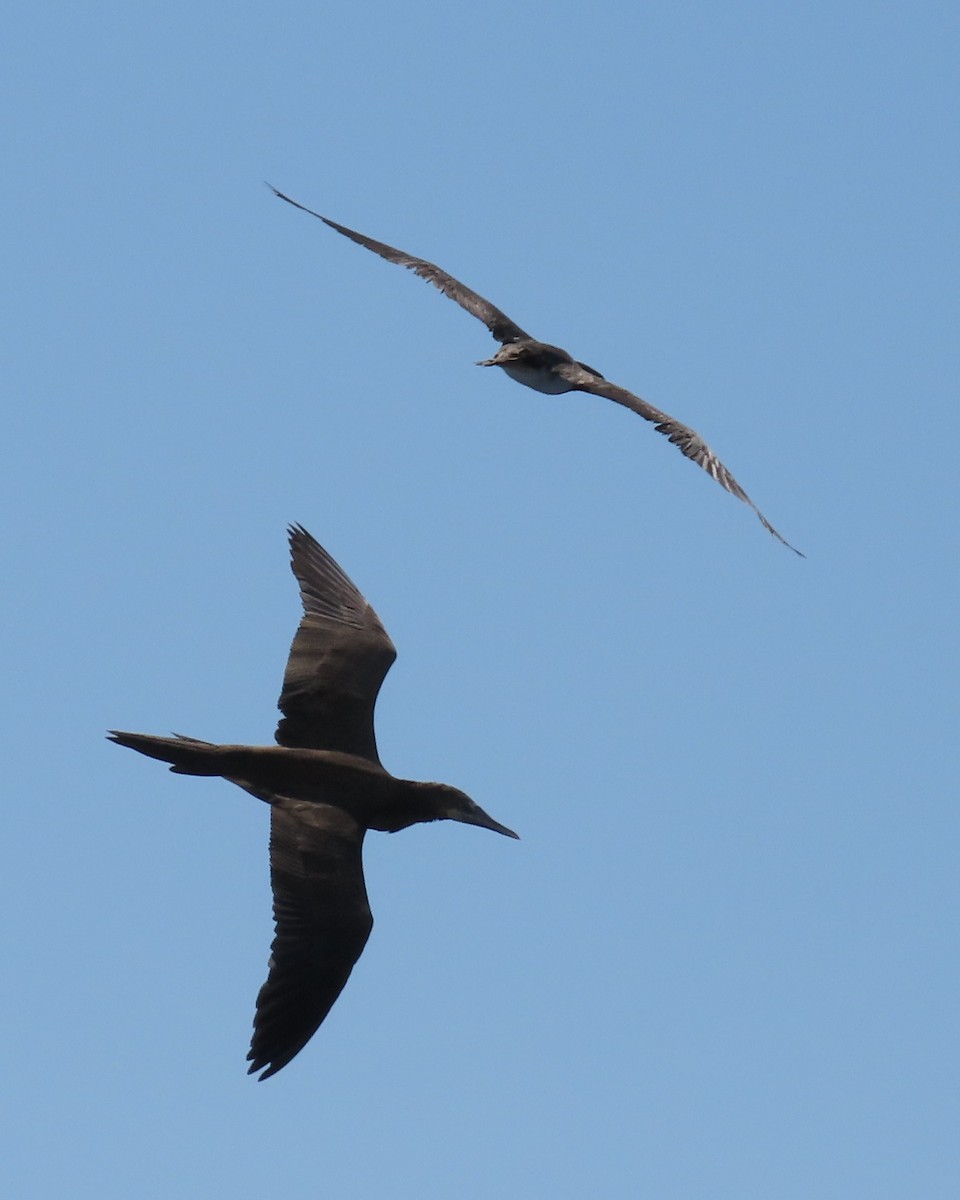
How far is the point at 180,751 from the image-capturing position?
51.1 ft

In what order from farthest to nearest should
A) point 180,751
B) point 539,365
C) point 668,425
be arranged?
point 539,365, point 668,425, point 180,751

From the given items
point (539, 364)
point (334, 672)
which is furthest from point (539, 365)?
point (334, 672)

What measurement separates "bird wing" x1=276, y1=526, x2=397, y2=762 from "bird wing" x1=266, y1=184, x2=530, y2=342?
204 inches

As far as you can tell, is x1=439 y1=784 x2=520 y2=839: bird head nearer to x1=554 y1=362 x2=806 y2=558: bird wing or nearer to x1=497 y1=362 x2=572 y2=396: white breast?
x1=554 y1=362 x2=806 y2=558: bird wing

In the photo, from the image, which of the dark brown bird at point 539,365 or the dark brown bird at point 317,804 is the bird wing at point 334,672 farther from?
the dark brown bird at point 539,365

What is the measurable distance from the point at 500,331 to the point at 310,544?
4.72m

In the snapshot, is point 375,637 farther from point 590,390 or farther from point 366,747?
point 590,390

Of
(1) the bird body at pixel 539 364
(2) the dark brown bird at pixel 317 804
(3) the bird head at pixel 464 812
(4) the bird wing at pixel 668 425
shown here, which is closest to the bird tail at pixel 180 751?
(2) the dark brown bird at pixel 317 804

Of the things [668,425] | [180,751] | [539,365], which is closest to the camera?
[180,751]

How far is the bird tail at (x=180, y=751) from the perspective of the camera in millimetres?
15484

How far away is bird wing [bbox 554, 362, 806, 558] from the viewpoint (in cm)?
1830

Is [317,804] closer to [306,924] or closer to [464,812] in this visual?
[306,924]

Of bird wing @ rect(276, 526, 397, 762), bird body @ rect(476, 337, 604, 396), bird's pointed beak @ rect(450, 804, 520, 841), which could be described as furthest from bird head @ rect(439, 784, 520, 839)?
bird body @ rect(476, 337, 604, 396)

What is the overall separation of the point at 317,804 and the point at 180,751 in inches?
40.3
